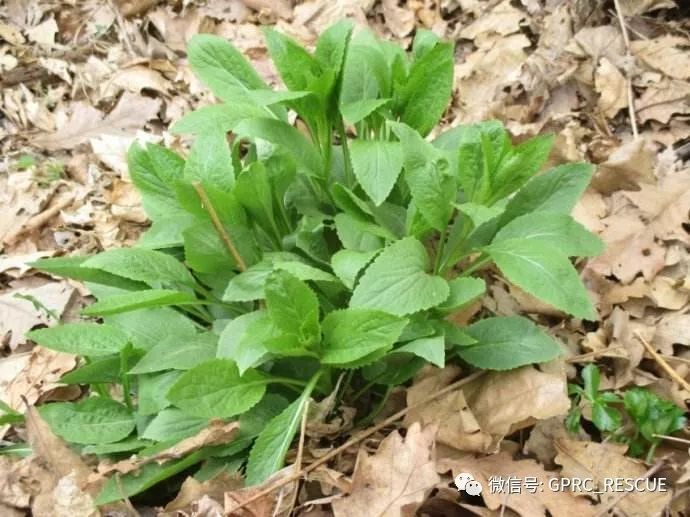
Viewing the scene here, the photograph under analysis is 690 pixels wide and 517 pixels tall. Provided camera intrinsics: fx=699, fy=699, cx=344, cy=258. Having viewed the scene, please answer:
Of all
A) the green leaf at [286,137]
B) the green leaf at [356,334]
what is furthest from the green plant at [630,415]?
the green leaf at [286,137]

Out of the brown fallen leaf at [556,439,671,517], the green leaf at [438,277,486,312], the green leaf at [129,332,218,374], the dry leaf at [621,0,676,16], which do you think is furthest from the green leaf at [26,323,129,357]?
the dry leaf at [621,0,676,16]

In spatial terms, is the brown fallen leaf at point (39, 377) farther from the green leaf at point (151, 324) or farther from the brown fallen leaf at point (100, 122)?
the brown fallen leaf at point (100, 122)

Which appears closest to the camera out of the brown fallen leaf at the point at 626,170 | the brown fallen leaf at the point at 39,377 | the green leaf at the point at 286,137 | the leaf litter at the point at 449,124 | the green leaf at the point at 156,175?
the leaf litter at the point at 449,124

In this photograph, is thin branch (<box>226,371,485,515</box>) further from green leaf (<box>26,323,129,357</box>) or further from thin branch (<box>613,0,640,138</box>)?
thin branch (<box>613,0,640,138</box>)

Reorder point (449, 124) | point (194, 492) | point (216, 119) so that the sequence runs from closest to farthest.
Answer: point (194, 492) < point (216, 119) < point (449, 124)

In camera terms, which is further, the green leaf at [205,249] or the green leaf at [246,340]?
the green leaf at [205,249]

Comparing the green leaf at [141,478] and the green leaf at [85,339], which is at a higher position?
the green leaf at [85,339]

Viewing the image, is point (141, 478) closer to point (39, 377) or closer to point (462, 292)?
point (39, 377)

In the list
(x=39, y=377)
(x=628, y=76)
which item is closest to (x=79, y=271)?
(x=39, y=377)
